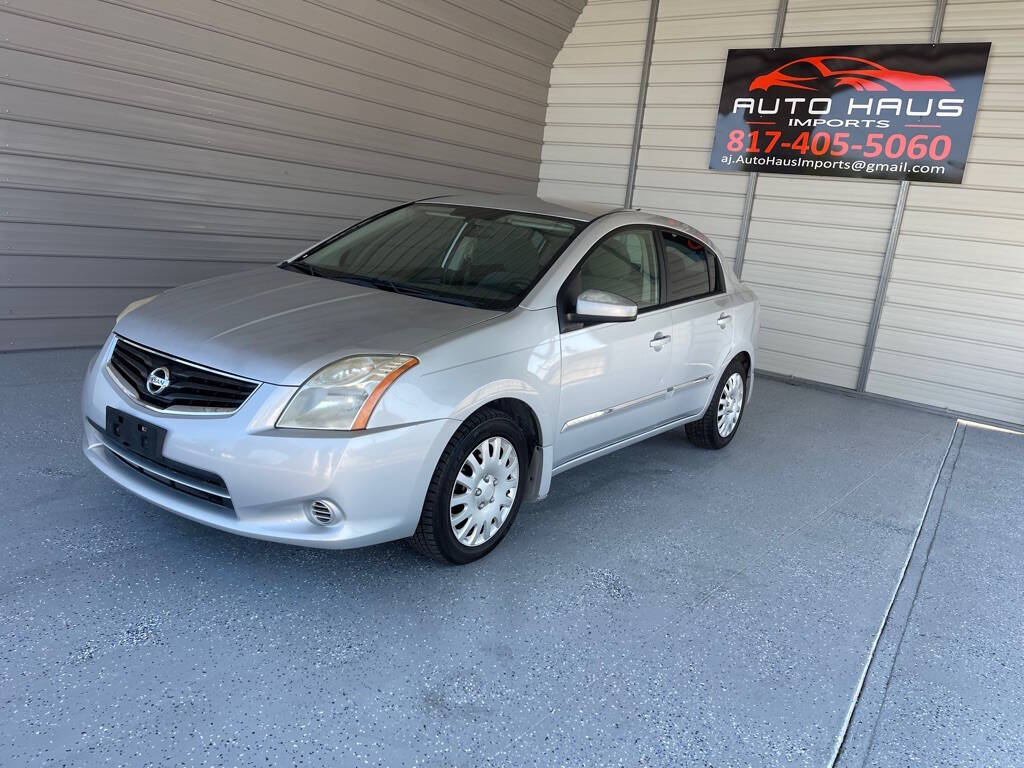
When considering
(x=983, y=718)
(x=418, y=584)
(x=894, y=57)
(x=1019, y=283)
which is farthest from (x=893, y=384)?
(x=418, y=584)

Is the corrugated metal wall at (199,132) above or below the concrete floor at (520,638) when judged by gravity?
above

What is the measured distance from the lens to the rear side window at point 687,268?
424 cm

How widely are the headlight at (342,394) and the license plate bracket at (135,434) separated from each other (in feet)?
1.52

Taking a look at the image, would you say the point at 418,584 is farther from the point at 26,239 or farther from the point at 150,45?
the point at 150,45

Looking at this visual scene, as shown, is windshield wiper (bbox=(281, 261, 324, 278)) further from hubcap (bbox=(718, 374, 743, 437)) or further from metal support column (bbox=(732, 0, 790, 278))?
metal support column (bbox=(732, 0, 790, 278))

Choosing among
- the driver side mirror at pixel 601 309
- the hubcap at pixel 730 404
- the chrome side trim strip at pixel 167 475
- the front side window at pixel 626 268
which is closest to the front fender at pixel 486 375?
the driver side mirror at pixel 601 309

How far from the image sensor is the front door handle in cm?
392

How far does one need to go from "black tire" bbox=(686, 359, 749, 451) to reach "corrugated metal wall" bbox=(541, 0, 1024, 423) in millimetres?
3044

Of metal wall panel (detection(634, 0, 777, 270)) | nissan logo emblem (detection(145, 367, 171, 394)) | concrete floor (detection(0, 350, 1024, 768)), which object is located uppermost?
metal wall panel (detection(634, 0, 777, 270))

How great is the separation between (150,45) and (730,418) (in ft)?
15.2

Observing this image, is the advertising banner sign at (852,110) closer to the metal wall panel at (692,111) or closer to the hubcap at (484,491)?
the metal wall panel at (692,111)

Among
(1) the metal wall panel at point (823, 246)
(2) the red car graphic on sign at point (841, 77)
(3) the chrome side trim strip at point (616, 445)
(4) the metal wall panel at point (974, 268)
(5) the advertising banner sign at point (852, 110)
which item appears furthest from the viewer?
(1) the metal wall panel at point (823, 246)

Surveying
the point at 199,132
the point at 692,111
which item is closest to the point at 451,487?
the point at 199,132

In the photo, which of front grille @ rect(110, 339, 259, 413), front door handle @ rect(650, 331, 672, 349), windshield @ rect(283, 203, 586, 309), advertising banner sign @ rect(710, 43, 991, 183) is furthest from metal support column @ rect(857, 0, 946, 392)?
front grille @ rect(110, 339, 259, 413)
